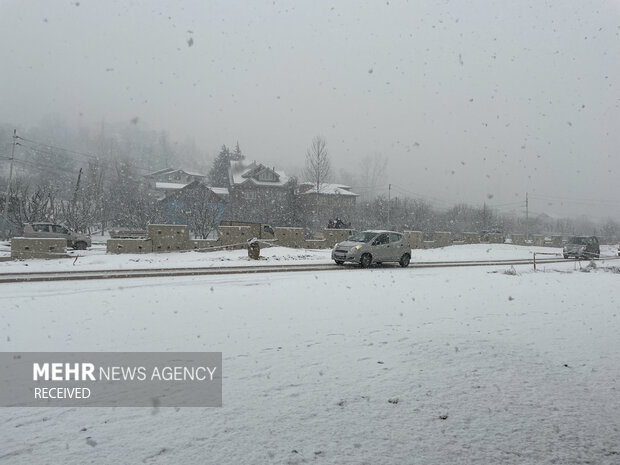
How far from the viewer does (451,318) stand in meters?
7.62

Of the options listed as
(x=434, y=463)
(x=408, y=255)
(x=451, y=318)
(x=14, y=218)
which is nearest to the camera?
(x=434, y=463)

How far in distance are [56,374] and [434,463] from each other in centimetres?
408

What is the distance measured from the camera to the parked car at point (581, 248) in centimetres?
3050

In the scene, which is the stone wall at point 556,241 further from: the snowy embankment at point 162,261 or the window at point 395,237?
the window at point 395,237

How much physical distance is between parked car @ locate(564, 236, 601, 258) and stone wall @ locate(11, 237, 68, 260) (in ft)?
108

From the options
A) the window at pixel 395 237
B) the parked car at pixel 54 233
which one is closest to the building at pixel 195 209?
the parked car at pixel 54 233

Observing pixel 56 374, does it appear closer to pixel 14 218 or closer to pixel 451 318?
pixel 451 318

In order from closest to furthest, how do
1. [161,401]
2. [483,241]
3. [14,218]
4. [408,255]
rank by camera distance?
[161,401]
[408,255]
[14,218]
[483,241]

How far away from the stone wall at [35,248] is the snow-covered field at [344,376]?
977cm

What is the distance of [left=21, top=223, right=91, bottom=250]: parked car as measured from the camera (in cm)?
2455

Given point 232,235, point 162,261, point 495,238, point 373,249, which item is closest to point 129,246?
point 162,261

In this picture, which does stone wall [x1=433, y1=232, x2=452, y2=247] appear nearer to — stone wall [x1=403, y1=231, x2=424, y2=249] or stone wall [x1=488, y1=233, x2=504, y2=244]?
stone wall [x1=403, y1=231, x2=424, y2=249]

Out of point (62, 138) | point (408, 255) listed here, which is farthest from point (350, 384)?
point (62, 138)

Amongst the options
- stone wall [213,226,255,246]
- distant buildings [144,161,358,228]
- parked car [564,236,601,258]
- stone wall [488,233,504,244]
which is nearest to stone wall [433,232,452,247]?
stone wall [488,233,504,244]
